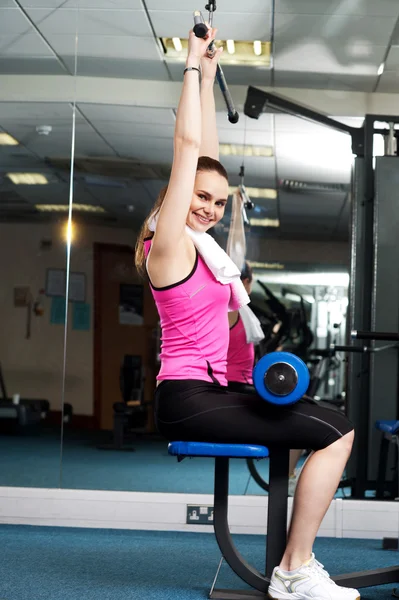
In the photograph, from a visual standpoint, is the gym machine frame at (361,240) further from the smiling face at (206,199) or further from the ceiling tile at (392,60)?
the smiling face at (206,199)

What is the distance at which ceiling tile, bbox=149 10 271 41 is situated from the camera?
3.71m

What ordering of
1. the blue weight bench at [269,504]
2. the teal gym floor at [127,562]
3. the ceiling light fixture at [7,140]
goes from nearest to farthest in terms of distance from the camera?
the blue weight bench at [269,504], the teal gym floor at [127,562], the ceiling light fixture at [7,140]

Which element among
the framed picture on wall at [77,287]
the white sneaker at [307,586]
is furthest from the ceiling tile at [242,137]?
the white sneaker at [307,586]

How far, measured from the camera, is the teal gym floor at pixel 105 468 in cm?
378

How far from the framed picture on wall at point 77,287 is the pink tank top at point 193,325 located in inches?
62.0

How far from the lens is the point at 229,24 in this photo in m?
3.72

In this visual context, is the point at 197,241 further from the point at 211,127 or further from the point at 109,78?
the point at 109,78

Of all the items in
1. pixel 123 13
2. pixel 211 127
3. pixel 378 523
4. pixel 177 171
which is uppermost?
pixel 123 13

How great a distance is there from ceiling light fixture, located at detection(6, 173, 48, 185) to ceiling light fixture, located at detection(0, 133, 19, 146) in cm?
15

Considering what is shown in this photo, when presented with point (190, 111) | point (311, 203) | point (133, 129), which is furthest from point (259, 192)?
point (190, 111)

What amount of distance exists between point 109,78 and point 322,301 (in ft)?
4.78

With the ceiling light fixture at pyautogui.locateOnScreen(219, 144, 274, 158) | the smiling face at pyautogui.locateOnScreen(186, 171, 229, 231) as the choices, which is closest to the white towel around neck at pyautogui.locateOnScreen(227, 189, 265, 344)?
the ceiling light fixture at pyautogui.locateOnScreen(219, 144, 274, 158)

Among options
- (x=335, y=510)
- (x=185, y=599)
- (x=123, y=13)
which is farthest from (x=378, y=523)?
(x=123, y=13)

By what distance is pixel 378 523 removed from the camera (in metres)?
3.64
